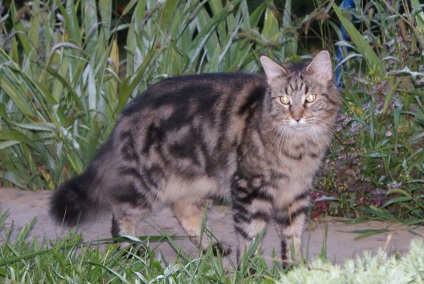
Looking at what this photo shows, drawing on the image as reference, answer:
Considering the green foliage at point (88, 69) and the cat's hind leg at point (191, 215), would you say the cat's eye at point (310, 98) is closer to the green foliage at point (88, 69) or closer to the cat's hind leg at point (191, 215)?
the cat's hind leg at point (191, 215)

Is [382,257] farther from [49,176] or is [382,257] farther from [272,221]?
[49,176]

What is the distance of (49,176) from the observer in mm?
6547

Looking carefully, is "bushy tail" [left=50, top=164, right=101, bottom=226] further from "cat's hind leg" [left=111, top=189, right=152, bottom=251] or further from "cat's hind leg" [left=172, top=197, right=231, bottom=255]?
"cat's hind leg" [left=172, top=197, right=231, bottom=255]

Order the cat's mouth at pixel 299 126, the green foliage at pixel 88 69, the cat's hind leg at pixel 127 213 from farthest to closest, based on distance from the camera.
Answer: the green foliage at pixel 88 69 < the cat's hind leg at pixel 127 213 < the cat's mouth at pixel 299 126

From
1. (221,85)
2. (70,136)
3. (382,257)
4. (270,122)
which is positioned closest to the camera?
(382,257)

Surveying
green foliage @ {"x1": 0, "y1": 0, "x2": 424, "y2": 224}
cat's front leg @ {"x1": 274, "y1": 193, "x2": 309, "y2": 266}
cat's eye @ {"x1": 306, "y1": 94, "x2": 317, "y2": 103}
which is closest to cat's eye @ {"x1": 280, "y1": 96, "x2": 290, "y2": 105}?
cat's eye @ {"x1": 306, "y1": 94, "x2": 317, "y2": 103}

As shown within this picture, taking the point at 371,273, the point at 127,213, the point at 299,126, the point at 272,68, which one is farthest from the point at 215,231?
the point at 371,273

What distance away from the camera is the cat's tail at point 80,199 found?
5.06 metres

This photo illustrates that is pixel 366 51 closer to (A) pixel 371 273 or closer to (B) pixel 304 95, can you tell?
(B) pixel 304 95

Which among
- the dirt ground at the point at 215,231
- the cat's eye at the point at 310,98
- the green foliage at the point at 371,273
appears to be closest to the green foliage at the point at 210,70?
the dirt ground at the point at 215,231

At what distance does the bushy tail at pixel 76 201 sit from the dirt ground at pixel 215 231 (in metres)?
0.13

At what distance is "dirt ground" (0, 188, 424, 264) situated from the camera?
485cm

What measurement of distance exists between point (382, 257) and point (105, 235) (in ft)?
9.42

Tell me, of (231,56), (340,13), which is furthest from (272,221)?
(231,56)
